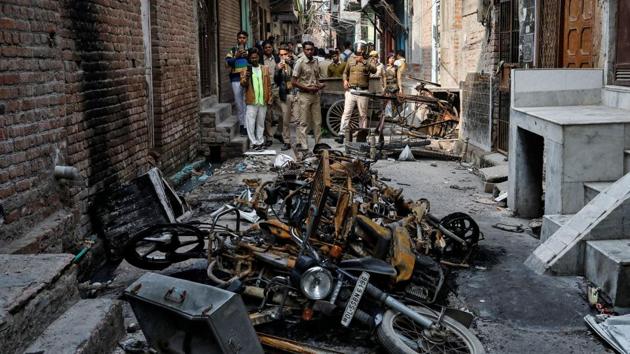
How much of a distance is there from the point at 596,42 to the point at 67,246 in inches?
250

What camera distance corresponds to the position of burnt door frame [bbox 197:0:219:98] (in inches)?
Answer: 564

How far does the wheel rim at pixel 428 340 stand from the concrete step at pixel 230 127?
9022mm

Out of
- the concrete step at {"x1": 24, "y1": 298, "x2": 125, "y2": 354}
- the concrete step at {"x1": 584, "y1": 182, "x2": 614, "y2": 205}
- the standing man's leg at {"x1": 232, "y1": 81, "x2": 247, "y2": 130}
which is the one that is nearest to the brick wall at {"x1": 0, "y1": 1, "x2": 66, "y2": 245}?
the concrete step at {"x1": 24, "y1": 298, "x2": 125, "y2": 354}

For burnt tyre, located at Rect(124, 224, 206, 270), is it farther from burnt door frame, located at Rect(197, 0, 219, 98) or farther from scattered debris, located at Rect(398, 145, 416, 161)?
burnt door frame, located at Rect(197, 0, 219, 98)

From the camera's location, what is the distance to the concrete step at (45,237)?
4578mm

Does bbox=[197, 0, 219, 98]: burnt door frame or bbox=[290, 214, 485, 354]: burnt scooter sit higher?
bbox=[197, 0, 219, 98]: burnt door frame

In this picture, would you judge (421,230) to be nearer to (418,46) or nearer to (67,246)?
(67,246)

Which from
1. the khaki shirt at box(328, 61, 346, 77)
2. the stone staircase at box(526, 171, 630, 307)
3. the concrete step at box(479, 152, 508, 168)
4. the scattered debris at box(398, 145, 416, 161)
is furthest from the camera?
the khaki shirt at box(328, 61, 346, 77)

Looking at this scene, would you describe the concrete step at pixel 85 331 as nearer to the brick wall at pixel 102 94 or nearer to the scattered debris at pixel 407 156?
the brick wall at pixel 102 94

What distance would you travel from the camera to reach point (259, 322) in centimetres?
447

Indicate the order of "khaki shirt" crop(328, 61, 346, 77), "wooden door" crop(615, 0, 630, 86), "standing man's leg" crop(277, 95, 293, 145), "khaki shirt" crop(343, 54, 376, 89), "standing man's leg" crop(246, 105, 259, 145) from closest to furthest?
"wooden door" crop(615, 0, 630, 86), "standing man's leg" crop(246, 105, 259, 145), "standing man's leg" crop(277, 95, 293, 145), "khaki shirt" crop(343, 54, 376, 89), "khaki shirt" crop(328, 61, 346, 77)

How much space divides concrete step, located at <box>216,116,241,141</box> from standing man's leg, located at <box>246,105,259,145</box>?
313mm

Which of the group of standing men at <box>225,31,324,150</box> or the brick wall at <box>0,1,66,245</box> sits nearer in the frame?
the brick wall at <box>0,1,66,245</box>

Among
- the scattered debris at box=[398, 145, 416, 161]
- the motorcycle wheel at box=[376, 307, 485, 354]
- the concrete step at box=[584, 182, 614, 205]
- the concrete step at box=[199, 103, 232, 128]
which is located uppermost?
the concrete step at box=[199, 103, 232, 128]
